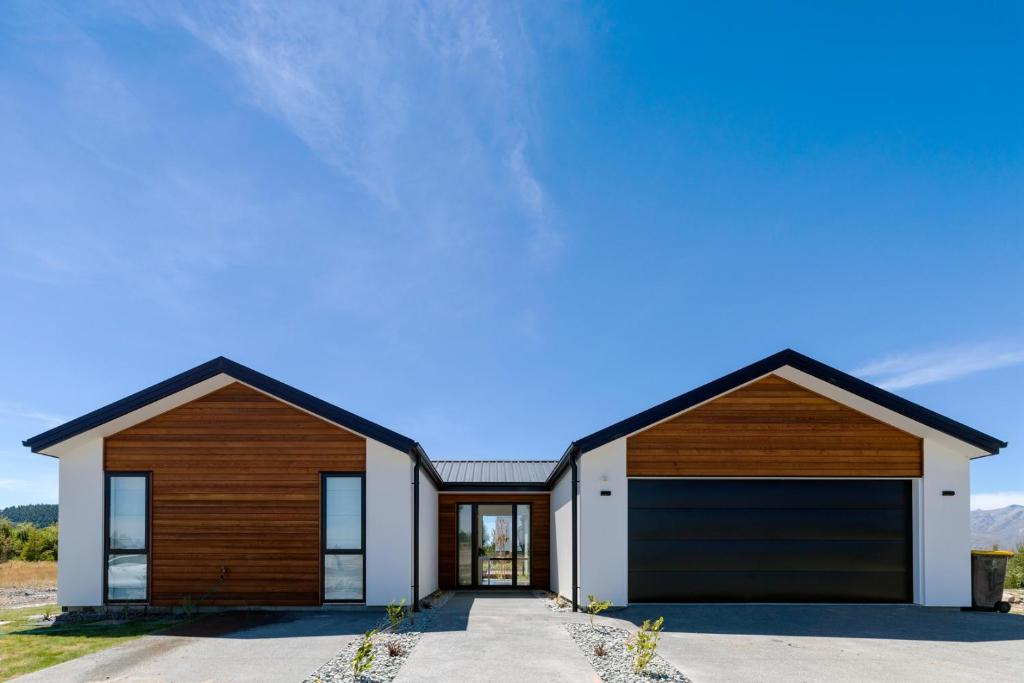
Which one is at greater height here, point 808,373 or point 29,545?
point 808,373

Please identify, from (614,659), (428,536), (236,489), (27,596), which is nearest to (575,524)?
(428,536)

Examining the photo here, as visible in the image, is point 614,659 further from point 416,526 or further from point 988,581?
point 988,581

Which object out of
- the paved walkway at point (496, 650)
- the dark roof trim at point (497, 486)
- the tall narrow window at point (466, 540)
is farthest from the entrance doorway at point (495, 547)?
the paved walkway at point (496, 650)

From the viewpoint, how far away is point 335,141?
43.5ft

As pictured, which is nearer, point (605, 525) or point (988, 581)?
point (605, 525)

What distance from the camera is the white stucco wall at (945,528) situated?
11.8m

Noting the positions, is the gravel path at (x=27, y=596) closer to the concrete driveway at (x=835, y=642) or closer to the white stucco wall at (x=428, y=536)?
the white stucco wall at (x=428, y=536)

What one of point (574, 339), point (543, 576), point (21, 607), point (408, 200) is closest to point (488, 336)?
point (574, 339)

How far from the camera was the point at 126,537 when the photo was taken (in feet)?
38.9

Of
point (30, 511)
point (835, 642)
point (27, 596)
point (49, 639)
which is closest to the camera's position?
point (835, 642)

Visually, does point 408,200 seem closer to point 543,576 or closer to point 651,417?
point 651,417

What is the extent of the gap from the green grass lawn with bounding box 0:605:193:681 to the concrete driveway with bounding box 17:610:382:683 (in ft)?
0.96

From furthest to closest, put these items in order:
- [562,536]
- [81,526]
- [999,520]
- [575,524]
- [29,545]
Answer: [999,520], [29,545], [562,536], [575,524], [81,526]

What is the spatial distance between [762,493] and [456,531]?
7335 mm
